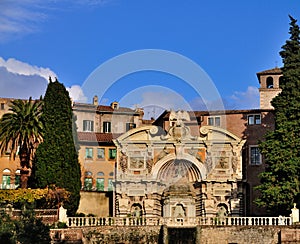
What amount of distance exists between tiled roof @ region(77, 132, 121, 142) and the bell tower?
1315 cm

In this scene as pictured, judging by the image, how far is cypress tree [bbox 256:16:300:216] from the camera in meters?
50.4

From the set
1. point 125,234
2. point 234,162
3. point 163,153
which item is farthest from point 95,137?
point 125,234

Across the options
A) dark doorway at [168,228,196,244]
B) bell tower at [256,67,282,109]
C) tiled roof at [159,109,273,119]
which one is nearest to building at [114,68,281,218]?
tiled roof at [159,109,273,119]

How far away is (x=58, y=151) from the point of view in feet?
185

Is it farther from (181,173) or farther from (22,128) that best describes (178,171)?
(22,128)

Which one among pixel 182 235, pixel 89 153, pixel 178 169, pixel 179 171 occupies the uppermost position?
pixel 89 153

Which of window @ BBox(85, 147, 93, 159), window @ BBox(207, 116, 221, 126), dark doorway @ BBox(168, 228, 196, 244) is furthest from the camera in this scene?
window @ BBox(85, 147, 93, 159)

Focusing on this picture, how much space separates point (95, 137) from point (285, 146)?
19852mm

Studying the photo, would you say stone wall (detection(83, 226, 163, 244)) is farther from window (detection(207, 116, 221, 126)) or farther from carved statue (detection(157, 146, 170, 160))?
window (detection(207, 116, 221, 126))

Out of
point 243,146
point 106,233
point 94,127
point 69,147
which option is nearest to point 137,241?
point 106,233

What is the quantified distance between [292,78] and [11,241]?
29.4m

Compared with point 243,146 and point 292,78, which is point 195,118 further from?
point 292,78

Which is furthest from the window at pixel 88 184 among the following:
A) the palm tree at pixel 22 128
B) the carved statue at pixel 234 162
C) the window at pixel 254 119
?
the window at pixel 254 119

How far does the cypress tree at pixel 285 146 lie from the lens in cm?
5037
